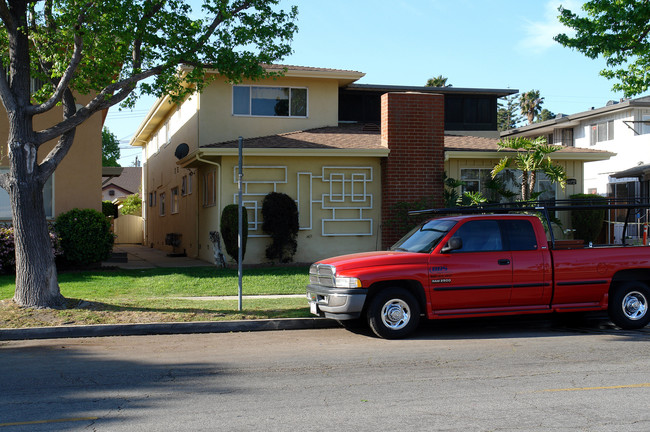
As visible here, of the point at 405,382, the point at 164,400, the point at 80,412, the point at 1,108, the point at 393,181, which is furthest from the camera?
the point at 393,181

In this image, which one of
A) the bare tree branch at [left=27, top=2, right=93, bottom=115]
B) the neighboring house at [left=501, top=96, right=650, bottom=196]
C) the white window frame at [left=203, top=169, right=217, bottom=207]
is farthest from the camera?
the neighboring house at [left=501, top=96, right=650, bottom=196]

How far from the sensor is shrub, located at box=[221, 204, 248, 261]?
17391 mm

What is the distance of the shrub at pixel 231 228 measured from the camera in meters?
17.4

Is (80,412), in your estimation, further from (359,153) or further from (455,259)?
(359,153)

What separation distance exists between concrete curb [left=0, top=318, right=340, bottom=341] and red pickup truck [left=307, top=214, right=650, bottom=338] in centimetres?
71

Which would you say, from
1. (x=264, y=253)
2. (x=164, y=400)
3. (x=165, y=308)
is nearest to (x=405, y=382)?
(x=164, y=400)

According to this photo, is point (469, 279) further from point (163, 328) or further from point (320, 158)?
point (320, 158)

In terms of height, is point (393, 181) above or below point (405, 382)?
above

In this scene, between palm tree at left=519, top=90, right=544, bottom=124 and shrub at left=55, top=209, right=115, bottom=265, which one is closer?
shrub at left=55, top=209, right=115, bottom=265

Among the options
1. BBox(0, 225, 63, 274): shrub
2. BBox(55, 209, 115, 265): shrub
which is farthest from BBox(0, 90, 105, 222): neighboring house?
BBox(0, 225, 63, 274): shrub

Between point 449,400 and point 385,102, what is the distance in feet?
45.6

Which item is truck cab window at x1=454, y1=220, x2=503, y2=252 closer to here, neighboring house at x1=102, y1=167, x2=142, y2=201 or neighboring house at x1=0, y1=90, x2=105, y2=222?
neighboring house at x1=0, y1=90, x2=105, y2=222

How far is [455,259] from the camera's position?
9.77 metres

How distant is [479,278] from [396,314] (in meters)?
1.36
